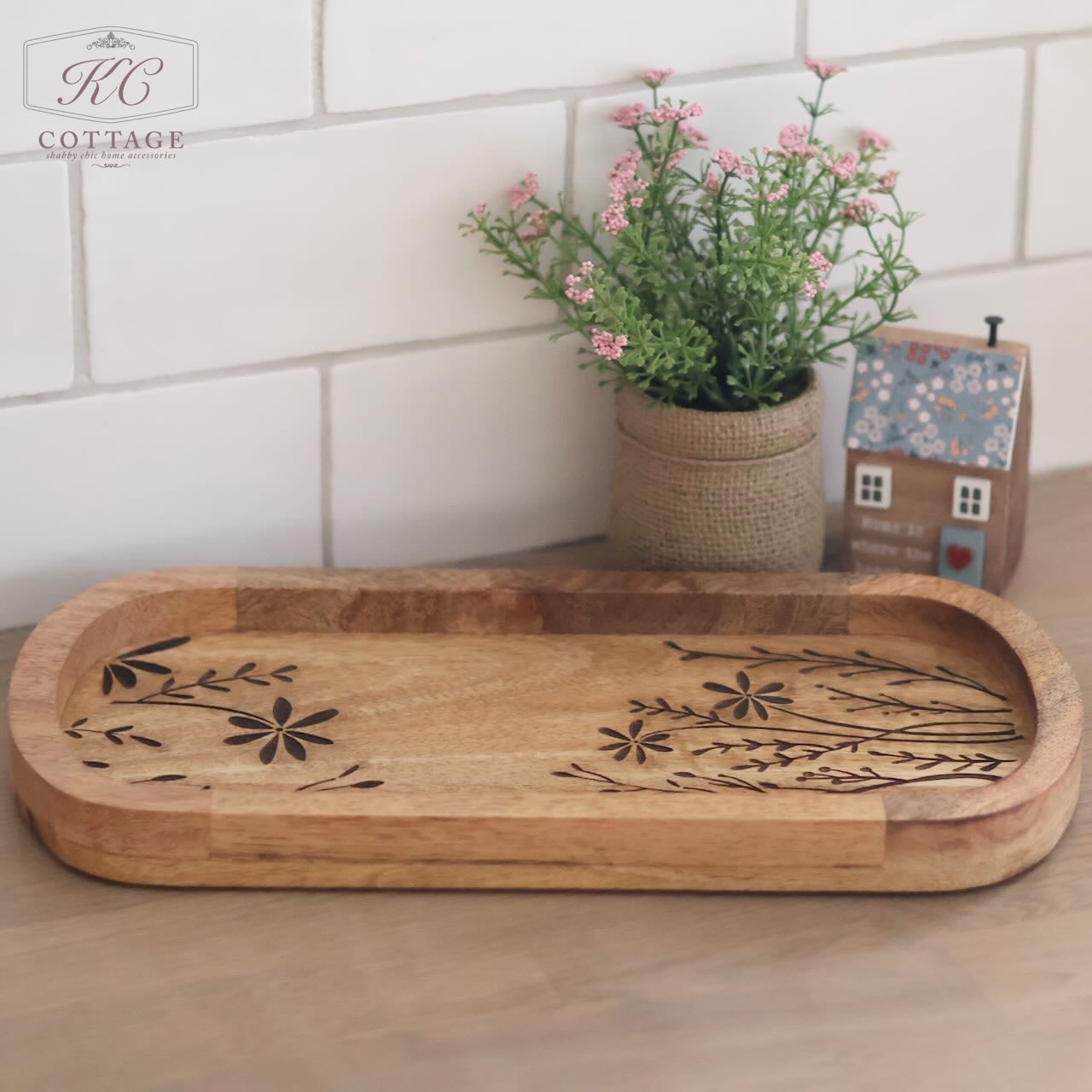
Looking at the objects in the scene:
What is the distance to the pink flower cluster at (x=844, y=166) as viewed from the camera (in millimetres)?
982

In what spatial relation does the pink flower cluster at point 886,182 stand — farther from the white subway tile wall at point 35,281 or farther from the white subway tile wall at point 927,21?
the white subway tile wall at point 35,281

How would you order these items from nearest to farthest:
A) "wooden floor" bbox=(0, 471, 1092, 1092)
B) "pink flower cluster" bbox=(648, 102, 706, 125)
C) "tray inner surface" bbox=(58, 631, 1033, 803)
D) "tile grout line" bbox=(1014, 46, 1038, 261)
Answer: "wooden floor" bbox=(0, 471, 1092, 1092), "tray inner surface" bbox=(58, 631, 1033, 803), "pink flower cluster" bbox=(648, 102, 706, 125), "tile grout line" bbox=(1014, 46, 1038, 261)

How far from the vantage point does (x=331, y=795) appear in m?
Answer: 0.84

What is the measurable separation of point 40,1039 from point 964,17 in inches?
33.4

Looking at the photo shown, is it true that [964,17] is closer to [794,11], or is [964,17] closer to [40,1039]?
[794,11]

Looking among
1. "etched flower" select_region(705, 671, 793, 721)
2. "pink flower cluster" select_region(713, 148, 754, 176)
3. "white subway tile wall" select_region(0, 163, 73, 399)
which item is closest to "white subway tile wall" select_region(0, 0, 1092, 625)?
"white subway tile wall" select_region(0, 163, 73, 399)

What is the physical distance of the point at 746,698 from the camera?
3.18ft

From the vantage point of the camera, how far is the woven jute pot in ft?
3.31

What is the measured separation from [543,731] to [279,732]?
0.15 meters

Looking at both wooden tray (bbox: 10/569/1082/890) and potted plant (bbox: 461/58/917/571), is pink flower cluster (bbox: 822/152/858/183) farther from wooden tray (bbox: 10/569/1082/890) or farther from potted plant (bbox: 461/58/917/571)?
wooden tray (bbox: 10/569/1082/890)

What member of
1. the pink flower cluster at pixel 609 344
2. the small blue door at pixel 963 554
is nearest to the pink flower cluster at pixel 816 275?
the pink flower cluster at pixel 609 344

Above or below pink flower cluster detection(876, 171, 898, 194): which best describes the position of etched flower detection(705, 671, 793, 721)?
Result: below

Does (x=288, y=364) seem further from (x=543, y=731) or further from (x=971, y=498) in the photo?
(x=971, y=498)

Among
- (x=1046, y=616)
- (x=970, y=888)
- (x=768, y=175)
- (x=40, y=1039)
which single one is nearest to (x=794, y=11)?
(x=768, y=175)
